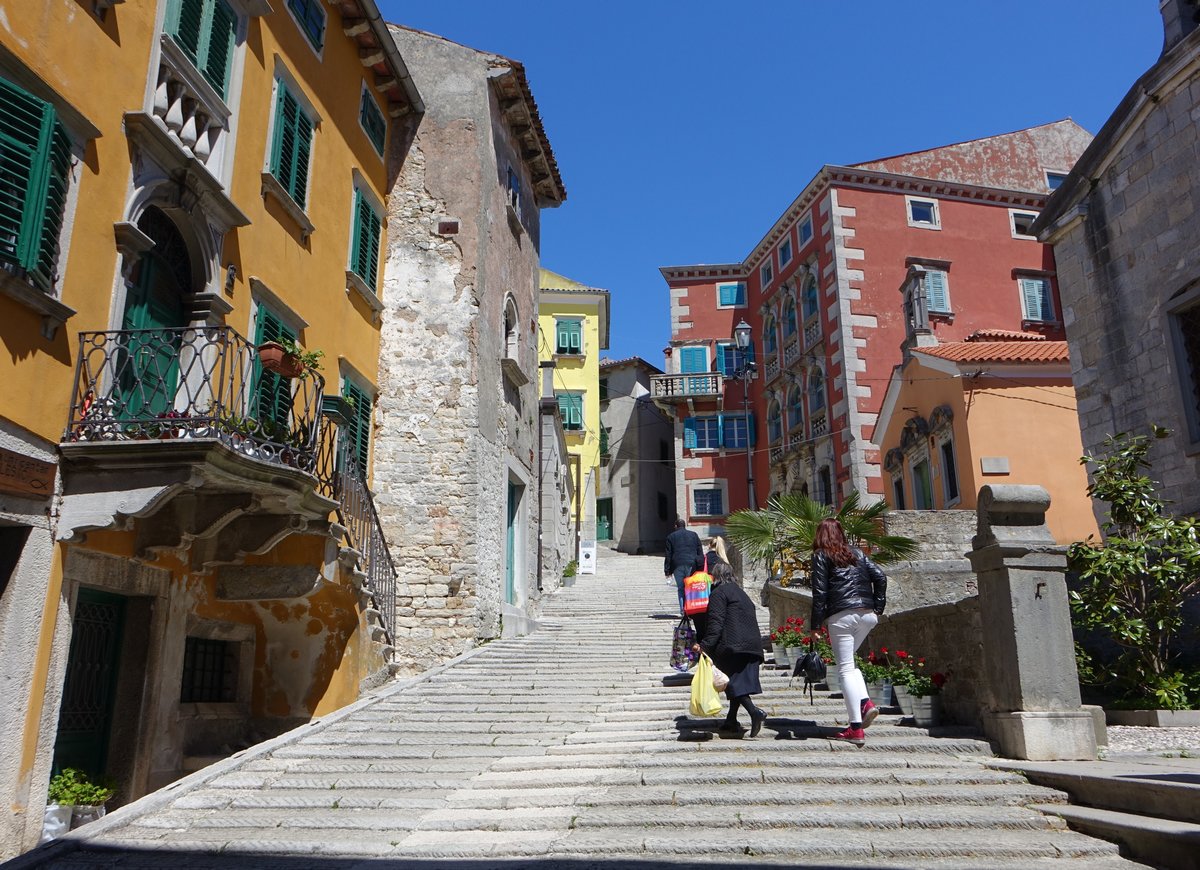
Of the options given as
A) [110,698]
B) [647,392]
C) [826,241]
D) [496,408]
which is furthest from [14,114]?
[647,392]

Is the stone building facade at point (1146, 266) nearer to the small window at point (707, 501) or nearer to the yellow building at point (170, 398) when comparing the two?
the yellow building at point (170, 398)

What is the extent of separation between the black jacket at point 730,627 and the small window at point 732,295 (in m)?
32.6

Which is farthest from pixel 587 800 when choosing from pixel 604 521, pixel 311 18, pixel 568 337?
pixel 604 521

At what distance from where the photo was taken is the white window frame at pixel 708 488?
37.4 m

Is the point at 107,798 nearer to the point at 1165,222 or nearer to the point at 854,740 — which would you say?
the point at 854,740

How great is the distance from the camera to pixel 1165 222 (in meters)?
12.0

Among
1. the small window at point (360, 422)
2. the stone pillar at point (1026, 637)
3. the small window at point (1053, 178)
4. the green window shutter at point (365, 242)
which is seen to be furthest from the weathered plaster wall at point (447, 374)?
the small window at point (1053, 178)

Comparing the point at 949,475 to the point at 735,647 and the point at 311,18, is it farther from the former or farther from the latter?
the point at 311,18

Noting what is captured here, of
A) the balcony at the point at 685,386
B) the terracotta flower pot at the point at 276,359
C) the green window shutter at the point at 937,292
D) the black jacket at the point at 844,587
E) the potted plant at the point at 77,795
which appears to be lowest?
the potted plant at the point at 77,795

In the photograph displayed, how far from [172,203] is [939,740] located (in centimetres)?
858

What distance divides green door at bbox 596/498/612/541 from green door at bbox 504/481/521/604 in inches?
904

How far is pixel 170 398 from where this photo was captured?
7.98 meters

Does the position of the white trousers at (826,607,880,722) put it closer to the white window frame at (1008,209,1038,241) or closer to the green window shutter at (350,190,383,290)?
the green window shutter at (350,190,383,290)

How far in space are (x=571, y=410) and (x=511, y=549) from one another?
764 inches
